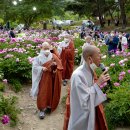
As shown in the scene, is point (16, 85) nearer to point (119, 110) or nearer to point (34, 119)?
point (34, 119)

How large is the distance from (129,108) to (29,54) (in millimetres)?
7195

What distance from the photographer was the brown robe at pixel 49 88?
9414mm

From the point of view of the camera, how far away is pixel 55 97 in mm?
9695

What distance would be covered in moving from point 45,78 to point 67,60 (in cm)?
382

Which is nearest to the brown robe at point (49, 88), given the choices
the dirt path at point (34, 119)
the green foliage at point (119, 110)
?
the dirt path at point (34, 119)

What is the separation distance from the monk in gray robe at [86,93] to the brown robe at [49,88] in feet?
12.9

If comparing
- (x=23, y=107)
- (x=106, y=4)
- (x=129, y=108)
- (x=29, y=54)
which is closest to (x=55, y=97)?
(x=23, y=107)

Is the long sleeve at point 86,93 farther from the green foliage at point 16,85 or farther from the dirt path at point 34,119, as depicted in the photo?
the green foliage at point 16,85

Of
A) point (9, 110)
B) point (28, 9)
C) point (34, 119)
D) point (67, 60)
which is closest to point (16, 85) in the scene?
point (67, 60)

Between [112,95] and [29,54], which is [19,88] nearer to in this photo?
[29,54]

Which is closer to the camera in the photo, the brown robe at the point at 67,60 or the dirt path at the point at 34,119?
the dirt path at the point at 34,119

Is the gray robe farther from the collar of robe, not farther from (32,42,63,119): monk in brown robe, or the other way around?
the collar of robe

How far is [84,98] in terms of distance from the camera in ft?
17.4

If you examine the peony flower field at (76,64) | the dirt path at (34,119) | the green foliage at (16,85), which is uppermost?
the peony flower field at (76,64)
